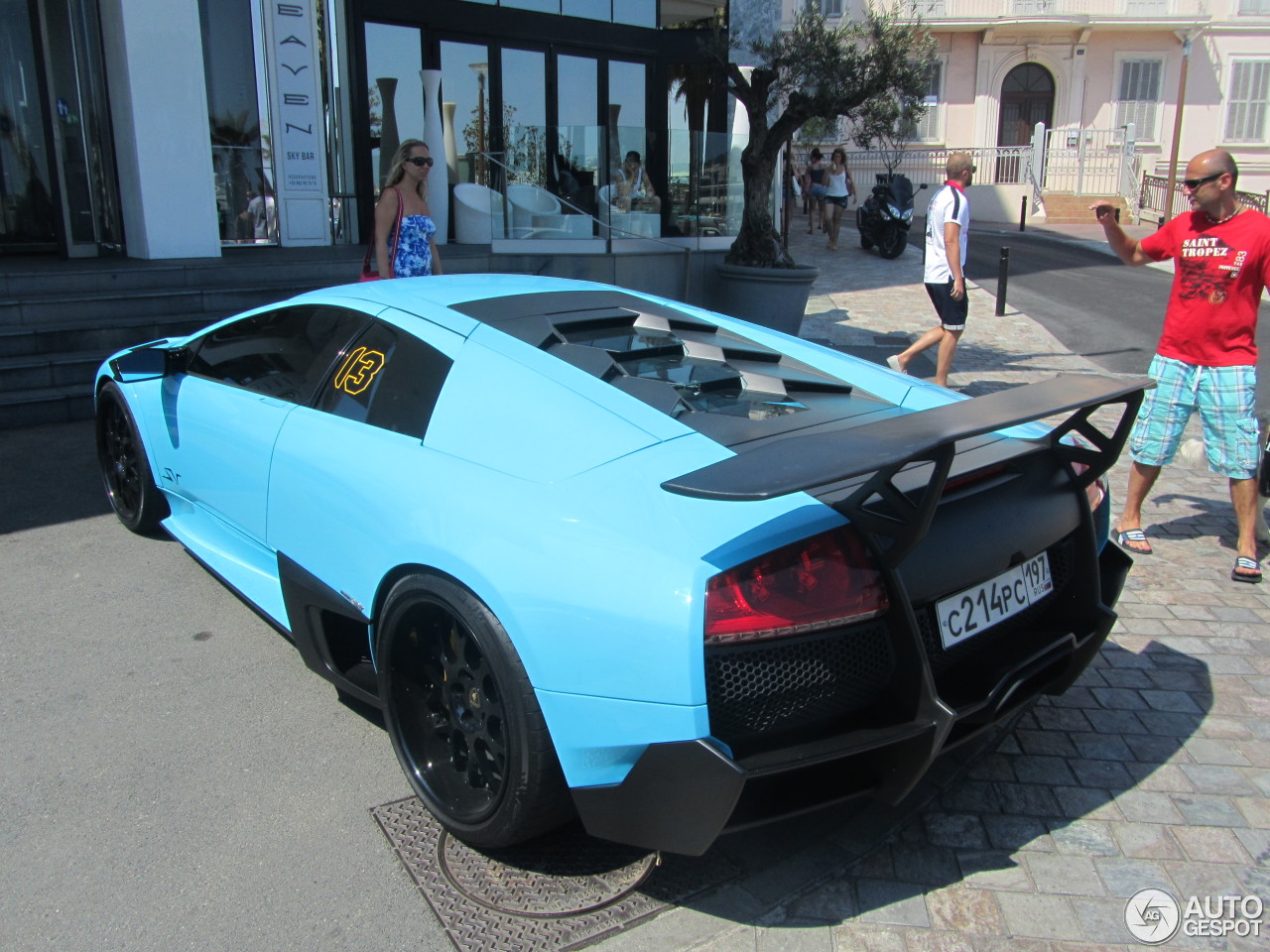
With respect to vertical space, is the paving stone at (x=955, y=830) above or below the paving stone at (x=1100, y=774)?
above

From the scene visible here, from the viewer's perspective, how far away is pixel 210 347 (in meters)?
4.23

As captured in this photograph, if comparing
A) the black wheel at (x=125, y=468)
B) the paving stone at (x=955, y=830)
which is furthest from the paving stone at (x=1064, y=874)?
the black wheel at (x=125, y=468)

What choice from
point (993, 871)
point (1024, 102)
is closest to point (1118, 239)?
point (993, 871)

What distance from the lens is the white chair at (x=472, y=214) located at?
39.7 ft

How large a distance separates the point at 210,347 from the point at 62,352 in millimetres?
4336

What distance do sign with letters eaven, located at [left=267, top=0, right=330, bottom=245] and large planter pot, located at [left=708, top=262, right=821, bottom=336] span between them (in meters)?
5.20

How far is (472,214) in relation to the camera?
12414 millimetres

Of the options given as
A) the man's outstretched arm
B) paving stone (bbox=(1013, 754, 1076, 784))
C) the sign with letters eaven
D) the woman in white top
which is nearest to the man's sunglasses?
the man's outstretched arm

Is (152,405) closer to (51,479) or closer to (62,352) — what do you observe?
(51,479)

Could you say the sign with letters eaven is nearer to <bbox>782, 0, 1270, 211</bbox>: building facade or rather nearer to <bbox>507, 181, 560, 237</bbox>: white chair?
<bbox>507, 181, 560, 237</bbox>: white chair

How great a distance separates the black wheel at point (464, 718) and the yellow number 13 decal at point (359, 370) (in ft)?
2.61

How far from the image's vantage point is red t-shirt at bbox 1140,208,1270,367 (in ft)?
14.9

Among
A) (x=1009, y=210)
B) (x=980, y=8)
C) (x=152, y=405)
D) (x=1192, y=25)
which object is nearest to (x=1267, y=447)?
(x=152, y=405)

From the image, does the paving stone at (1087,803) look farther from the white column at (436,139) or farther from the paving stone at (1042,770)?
the white column at (436,139)
